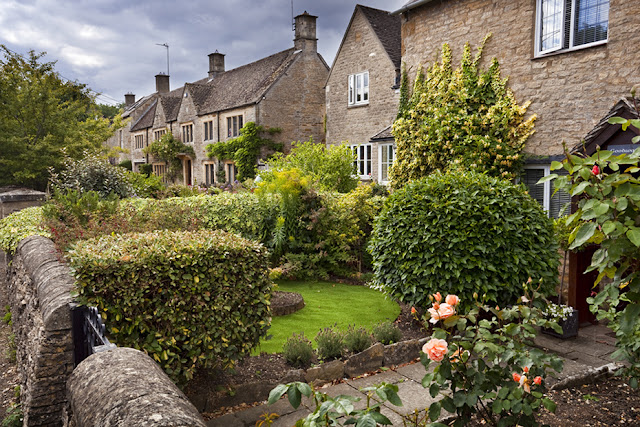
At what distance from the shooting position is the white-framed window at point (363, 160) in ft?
69.6

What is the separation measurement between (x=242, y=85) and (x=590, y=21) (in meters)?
25.8

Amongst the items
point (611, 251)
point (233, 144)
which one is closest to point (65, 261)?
point (611, 251)

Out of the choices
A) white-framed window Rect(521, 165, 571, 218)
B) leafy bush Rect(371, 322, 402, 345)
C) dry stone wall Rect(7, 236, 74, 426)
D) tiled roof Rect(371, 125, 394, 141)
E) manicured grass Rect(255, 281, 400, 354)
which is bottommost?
manicured grass Rect(255, 281, 400, 354)

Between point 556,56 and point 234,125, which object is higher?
point 234,125

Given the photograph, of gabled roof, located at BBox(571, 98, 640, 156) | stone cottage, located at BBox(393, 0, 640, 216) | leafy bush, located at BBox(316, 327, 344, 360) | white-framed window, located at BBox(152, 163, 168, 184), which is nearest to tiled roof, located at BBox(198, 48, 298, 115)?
white-framed window, located at BBox(152, 163, 168, 184)

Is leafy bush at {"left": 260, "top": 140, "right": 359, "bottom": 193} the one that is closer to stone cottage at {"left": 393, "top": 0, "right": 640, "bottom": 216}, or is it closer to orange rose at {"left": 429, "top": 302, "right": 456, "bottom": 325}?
stone cottage at {"left": 393, "top": 0, "right": 640, "bottom": 216}

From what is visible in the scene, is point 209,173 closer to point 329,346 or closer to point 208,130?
point 208,130

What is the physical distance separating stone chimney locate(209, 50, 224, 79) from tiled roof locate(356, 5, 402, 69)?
22.6 m

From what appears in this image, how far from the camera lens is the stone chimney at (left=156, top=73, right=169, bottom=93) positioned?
5215cm

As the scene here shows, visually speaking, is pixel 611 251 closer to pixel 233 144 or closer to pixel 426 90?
pixel 426 90

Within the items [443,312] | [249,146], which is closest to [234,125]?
[249,146]

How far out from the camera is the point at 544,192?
35.1ft

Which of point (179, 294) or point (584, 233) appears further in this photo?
point (179, 294)

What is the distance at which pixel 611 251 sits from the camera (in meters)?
2.81
